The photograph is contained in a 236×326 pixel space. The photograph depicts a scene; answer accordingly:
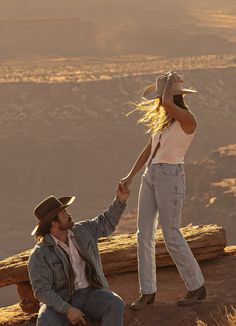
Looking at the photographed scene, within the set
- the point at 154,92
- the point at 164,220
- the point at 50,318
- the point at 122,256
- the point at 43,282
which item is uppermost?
the point at 154,92

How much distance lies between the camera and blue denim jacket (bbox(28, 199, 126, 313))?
4.73 meters

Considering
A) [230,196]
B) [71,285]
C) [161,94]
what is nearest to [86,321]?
[71,285]

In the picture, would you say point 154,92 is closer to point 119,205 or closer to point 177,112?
point 177,112

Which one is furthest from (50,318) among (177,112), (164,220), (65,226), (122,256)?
(122,256)

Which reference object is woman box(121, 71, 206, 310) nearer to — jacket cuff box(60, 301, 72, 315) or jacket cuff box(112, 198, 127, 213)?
jacket cuff box(112, 198, 127, 213)

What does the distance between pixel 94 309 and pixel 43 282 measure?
0.34 metres

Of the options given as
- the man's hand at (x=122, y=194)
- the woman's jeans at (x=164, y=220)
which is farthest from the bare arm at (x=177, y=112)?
the man's hand at (x=122, y=194)

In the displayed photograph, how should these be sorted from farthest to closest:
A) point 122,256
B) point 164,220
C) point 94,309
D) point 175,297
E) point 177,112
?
point 122,256 < point 175,297 < point 164,220 < point 177,112 < point 94,309

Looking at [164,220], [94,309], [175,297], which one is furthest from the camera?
[175,297]

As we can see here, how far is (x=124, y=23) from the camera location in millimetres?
71125

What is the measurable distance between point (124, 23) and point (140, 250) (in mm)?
67003

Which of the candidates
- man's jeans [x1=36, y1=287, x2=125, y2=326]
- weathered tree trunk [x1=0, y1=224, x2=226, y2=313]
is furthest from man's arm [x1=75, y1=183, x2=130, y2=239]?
weathered tree trunk [x1=0, y1=224, x2=226, y2=313]

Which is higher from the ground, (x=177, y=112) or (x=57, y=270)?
(x=177, y=112)

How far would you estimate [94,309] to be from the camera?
4.75m
